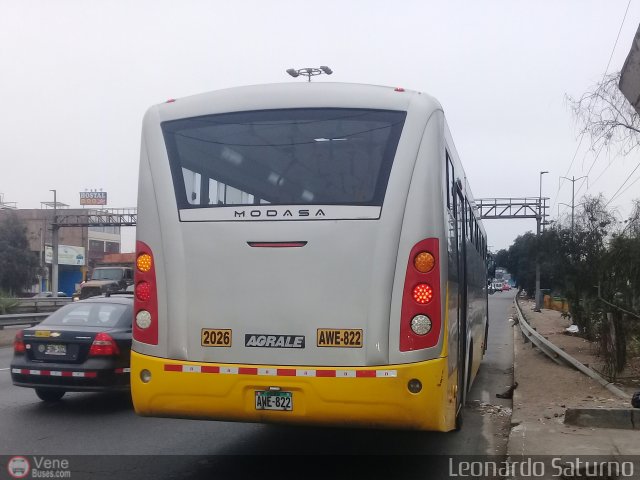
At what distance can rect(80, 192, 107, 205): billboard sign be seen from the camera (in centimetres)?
8406

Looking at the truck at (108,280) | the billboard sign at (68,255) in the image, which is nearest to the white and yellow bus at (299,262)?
the truck at (108,280)

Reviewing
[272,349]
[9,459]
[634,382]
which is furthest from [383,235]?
[634,382]

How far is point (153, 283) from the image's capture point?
6.16 metres

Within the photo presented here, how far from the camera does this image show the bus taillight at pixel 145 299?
6.12 metres

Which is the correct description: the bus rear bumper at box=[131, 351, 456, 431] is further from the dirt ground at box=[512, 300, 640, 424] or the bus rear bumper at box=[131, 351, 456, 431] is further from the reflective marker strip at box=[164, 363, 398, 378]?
the dirt ground at box=[512, 300, 640, 424]

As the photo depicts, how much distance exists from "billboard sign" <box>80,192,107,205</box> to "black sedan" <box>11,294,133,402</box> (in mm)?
77265

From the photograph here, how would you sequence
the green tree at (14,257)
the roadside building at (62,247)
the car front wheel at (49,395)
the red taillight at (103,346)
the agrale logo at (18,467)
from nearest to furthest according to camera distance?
the agrale logo at (18,467)
the red taillight at (103,346)
the car front wheel at (49,395)
the green tree at (14,257)
the roadside building at (62,247)

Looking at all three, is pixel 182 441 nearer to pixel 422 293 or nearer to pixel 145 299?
pixel 145 299

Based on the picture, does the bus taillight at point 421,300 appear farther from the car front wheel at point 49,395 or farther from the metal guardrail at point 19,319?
the metal guardrail at point 19,319

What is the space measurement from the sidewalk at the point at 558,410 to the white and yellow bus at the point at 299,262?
6.83ft

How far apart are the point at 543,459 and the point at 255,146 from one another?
411 centimetres

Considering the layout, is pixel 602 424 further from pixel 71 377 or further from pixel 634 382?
pixel 71 377

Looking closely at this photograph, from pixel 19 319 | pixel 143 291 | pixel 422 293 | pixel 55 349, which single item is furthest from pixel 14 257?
pixel 422 293

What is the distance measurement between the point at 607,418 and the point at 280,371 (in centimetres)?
484
